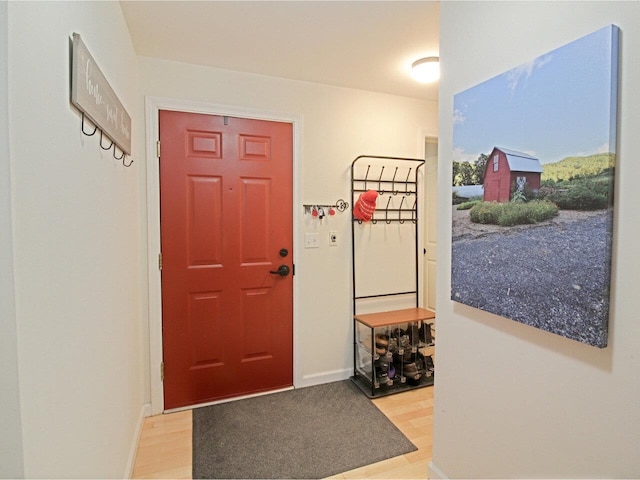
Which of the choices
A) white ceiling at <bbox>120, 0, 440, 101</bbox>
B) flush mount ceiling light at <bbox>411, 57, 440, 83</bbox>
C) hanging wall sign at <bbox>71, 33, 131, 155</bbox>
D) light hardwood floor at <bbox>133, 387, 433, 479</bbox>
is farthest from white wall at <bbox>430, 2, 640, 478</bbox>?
hanging wall sign at <bbox>71, 33, 131, 155</bbox>

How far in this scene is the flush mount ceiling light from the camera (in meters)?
2.31

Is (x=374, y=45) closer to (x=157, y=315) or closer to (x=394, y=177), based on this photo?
(x=394, y=177)

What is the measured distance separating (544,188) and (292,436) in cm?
190

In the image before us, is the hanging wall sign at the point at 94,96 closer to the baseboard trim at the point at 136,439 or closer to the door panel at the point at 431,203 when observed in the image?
the baseboard trim at the point at 136,439

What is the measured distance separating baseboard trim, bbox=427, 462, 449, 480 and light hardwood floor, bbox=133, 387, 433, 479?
0.07 meters

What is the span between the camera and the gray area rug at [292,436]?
1.91m

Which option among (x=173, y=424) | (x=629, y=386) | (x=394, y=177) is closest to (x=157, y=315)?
(x=173, y=424)

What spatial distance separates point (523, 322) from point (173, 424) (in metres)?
2.13

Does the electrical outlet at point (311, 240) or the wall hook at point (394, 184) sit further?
the wall hook at point (394, 184)

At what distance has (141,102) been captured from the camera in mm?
2311

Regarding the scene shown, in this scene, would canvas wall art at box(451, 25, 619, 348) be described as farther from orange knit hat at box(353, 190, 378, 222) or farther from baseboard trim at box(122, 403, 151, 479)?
baseboard trim at box(122, 403, 151, 479)

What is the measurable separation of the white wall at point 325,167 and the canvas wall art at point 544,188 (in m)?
1.39

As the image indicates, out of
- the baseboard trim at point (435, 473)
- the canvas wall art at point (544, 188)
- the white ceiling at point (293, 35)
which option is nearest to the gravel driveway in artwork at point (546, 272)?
the canvas wall art at point (544, 188)

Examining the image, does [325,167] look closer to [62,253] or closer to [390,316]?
[390,316]
